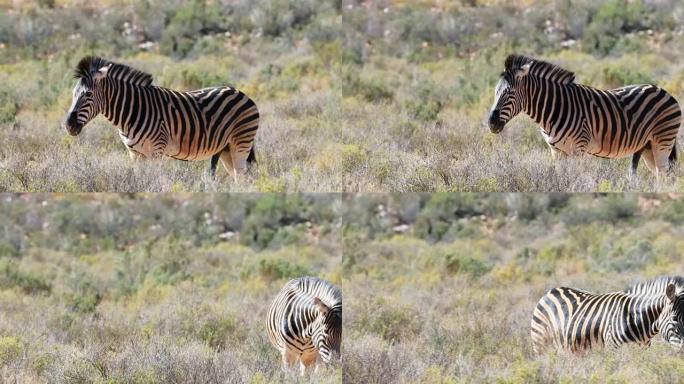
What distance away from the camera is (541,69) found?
42.7ft

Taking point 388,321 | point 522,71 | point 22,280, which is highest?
point 522,71

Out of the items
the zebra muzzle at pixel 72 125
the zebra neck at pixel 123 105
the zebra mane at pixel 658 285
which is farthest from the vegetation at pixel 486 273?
the zebra muzzle at pixel 72 125

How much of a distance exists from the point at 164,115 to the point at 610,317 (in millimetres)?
5531

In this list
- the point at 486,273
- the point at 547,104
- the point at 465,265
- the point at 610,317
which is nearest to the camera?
the point at 610,317

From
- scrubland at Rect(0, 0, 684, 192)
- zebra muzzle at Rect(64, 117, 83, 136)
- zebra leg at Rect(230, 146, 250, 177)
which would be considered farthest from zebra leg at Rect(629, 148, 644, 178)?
zebra muzzle at Rect(64, 117, 83, 136)

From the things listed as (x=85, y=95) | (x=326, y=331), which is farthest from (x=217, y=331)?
(x=85, y=95)

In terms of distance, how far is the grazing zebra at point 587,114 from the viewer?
42.2 feet

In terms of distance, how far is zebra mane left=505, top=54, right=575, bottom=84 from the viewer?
1288 cm

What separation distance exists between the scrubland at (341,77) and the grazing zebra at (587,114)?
9.4 inches

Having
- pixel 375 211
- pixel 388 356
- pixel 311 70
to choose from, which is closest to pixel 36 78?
pixel 311 70

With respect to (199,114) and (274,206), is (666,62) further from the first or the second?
(199,114)

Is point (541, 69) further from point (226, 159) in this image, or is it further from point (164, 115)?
point (164, 115)

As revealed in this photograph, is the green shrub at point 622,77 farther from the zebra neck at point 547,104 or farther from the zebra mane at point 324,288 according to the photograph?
the zebra mane at point 324,288

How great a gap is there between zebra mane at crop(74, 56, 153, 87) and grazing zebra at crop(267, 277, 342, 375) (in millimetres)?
3051
